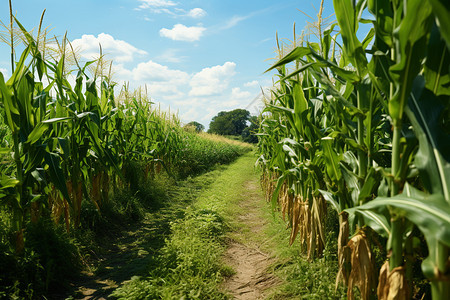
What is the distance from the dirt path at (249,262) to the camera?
317 cm

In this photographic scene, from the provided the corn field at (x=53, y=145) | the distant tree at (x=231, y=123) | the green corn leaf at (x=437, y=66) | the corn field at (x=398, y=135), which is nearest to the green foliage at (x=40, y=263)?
the corn field at (x=53, y=145)

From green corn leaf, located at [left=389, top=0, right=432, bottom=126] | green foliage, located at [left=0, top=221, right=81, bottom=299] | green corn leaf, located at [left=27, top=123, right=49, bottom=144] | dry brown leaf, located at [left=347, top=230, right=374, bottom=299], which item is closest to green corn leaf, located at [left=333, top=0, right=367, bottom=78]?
green corn leaf, located at [left=389, top=0, right=432, bottom=126]

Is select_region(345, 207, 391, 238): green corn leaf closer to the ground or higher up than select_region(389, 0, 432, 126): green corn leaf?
closer to the ground

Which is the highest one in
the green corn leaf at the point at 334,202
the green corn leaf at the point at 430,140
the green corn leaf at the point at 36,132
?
the green corn leaf at the point at 36,132

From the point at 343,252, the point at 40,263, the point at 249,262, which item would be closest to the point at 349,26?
the point at 343,252

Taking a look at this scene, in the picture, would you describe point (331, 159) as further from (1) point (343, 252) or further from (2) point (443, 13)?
(2) point (443, 13)

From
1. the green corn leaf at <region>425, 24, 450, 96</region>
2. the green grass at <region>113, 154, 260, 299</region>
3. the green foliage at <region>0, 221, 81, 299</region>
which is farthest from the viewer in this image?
the green grass at <region>113, 154, 260, 299</region>

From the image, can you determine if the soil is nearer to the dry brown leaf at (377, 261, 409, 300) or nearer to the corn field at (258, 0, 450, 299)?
the corn field at (258, 0, 450, 299)

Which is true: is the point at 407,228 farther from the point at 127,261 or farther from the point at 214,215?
the point at 214,215

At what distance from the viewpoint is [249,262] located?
3.90 metres

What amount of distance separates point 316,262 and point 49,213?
3410 mm

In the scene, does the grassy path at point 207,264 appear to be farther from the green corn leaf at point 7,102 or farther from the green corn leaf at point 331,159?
the green corn leaf at point 7,102

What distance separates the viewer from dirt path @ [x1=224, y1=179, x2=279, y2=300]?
3.17m

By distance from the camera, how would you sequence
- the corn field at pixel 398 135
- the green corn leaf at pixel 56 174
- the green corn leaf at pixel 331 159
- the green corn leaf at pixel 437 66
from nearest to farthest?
the corn field at pixel 398 135 → the green corn leaf at pixel 437 66 → the green corn leaf at pixel 331 159 → the green corn leaf at pixel 56 174
